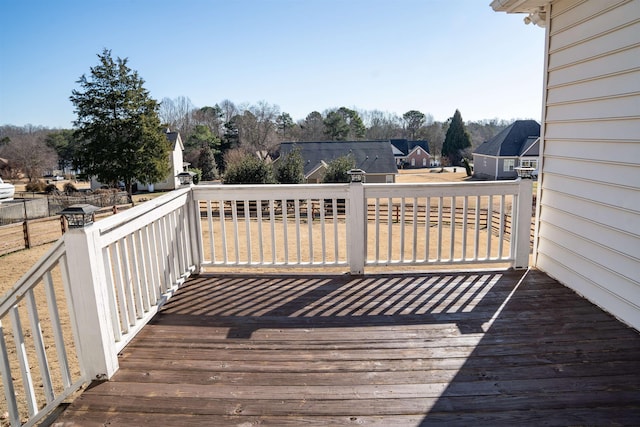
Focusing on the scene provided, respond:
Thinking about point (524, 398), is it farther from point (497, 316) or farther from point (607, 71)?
point (607, 71)

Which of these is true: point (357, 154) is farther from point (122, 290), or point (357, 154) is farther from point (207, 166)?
point (122, 290)

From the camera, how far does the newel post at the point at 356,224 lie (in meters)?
3.18

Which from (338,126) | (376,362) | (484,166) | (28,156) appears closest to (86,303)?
(376,362)

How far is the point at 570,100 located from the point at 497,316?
179cm

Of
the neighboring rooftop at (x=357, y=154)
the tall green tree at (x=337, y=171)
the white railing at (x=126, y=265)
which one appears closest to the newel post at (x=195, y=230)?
the white railing at (x=126, y=265)

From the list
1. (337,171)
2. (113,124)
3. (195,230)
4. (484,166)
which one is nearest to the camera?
(195,230)

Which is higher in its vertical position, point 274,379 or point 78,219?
point 78,219

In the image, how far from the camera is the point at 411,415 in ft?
5.20

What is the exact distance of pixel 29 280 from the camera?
65.9 inches

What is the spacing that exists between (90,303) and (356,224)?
6.72 ft

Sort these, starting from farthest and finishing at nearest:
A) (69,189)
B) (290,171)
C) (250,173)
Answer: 1. (69,189)
2. (290,171)
3. (250,173)

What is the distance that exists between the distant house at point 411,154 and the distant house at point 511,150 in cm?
1569

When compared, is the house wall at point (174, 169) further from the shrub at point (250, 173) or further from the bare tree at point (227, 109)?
the bare tree at point (227, 109)

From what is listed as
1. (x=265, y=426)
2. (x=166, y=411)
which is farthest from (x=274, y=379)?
(x=166, y=411)
